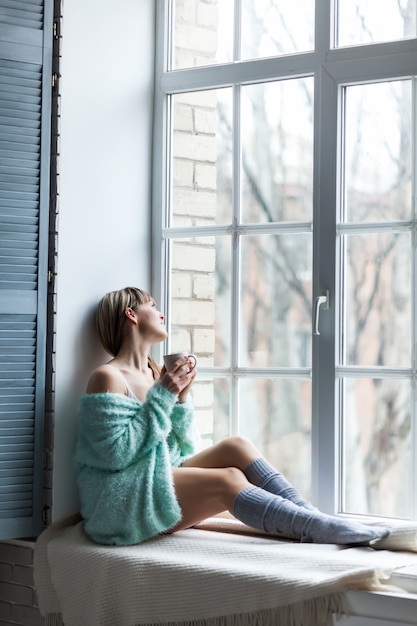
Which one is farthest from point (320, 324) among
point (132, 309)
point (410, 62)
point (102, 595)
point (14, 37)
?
point (14, 37)

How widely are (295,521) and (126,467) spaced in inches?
19.5

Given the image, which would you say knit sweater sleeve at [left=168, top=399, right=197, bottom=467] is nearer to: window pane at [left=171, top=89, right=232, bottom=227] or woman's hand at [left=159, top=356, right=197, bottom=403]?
woman's hand at [left=159, top=356, right=197, bottom=403]

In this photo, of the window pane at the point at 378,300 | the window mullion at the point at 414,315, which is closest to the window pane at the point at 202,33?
the window mullion at the point at 414,315

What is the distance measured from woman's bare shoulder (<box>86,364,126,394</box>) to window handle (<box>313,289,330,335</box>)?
599mm

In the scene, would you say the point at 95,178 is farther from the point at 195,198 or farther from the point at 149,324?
the point at 149,324

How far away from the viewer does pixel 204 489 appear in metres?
2.81

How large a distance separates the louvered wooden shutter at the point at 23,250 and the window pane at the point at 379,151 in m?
0.92

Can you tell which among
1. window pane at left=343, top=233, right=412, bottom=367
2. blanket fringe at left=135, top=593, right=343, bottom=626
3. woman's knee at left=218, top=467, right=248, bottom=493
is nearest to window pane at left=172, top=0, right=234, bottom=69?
window pane at left=343, top=233, right=412, bottom=367

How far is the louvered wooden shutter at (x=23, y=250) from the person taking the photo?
2.89m

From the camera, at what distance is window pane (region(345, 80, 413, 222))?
115 inches

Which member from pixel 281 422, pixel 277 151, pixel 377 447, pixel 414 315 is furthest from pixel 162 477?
pixel 277 151

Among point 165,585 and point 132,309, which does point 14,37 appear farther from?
point 165,585

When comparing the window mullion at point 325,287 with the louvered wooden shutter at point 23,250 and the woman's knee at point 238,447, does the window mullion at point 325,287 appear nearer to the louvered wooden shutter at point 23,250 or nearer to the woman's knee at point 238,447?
the woman's knee at point 238,447

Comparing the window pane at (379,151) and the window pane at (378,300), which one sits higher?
the window pane at (379,151)
